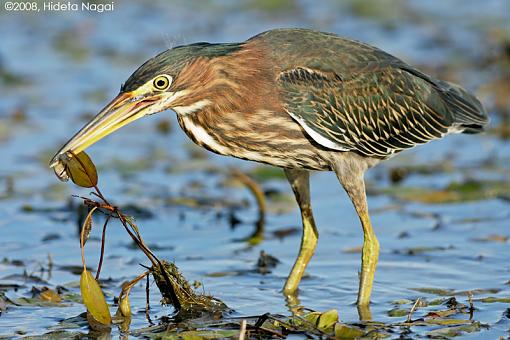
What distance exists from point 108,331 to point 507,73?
8740 mm

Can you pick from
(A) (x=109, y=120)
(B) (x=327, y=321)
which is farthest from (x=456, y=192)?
(A) (x=109, y=120)

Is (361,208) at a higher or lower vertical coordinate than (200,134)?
lower

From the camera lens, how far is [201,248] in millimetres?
8969

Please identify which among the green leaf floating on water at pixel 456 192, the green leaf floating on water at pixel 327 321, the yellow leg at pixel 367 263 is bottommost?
the green leaf floating on water at pixel 327 321

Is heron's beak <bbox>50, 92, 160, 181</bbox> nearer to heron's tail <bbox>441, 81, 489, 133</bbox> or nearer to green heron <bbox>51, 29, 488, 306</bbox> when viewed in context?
green heron <bbox>51, 29, 488, 306</bbox>

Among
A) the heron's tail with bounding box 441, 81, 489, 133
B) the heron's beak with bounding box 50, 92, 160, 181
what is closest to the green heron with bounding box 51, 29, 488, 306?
the heron's beak with bounding box 50, 92, 160, 181

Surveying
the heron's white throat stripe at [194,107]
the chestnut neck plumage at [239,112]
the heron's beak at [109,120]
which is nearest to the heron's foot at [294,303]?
the chestnut neck plumage at [239,112]

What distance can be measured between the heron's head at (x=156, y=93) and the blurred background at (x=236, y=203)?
1.86 feet

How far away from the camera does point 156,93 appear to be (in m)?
6.91

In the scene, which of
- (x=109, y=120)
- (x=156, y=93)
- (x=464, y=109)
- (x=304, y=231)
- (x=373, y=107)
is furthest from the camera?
(x=464, y=109)

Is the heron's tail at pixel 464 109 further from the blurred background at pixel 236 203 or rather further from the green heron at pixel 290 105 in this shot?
the blurred background at pixel 236 203

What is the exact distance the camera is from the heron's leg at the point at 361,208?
7.62 meters

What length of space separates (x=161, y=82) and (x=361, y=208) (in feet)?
5.97

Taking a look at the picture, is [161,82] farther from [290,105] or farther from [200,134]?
[290,105]
